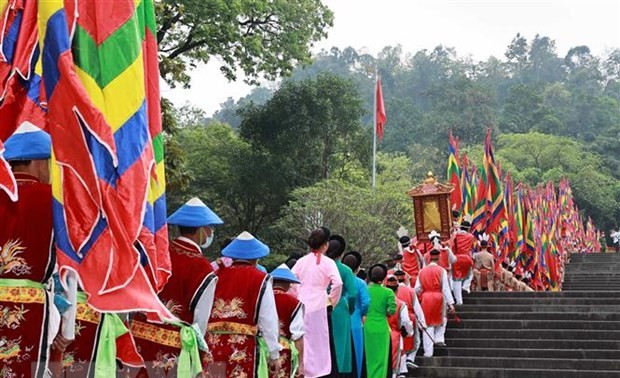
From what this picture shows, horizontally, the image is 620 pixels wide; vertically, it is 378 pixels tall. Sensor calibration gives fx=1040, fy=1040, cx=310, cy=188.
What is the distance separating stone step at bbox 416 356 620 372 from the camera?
13.0 m

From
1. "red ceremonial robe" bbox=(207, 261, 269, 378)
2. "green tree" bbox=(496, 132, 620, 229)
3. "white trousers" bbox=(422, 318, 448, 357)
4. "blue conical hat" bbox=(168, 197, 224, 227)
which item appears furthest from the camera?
"green tree" bbox=(496, 132, 620, 229)

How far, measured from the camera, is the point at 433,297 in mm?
14039

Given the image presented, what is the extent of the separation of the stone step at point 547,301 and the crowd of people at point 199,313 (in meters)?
4.94

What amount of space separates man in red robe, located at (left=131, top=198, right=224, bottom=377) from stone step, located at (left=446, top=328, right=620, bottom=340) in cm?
969

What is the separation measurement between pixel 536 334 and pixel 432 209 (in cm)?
554

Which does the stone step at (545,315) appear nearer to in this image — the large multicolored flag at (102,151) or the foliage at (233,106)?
the large multicolored flag at (102,151)

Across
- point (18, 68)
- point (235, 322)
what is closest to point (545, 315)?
point (235, 322)

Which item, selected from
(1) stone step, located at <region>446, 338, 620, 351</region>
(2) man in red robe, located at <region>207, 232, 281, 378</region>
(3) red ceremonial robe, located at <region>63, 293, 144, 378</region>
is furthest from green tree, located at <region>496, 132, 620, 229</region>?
(3) red ceremonial robe, located at <region>63, 293, 144, 378</region>

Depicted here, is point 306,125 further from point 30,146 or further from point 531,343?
point 30,146

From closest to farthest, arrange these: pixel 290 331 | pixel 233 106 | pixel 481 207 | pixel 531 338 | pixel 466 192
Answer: pixel 290 331 → pixel 531 338 → pixel 481 207 → pixel 466 192 → pixel 233 106

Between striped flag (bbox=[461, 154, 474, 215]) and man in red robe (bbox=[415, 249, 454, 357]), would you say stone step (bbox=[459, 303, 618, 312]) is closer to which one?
man in red robe (bbox=[415, 249, 454, 357])

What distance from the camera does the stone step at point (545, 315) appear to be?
49.6 ft

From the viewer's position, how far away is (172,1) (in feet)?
71.1

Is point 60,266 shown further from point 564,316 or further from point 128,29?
point 564,316
